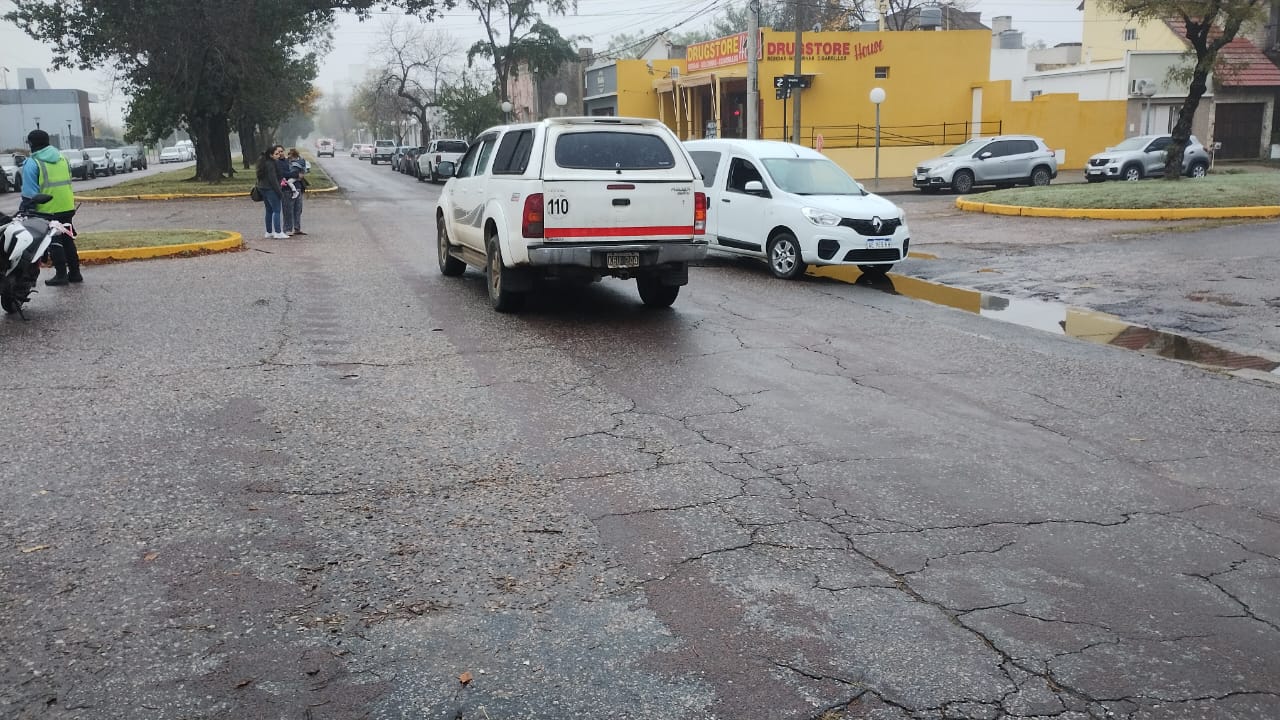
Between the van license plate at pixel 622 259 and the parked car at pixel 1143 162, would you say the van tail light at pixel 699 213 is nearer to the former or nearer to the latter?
the van license plate at pixel 622 259

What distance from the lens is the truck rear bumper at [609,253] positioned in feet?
32.9

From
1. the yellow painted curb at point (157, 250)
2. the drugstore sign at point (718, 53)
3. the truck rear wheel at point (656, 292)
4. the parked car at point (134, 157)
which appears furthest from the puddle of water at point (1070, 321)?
the parked car at point (134, 157)

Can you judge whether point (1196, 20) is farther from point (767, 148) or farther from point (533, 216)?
point (533, 216)

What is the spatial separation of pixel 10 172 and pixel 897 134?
3420 centimetres

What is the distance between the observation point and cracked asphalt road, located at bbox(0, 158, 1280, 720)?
3607mm

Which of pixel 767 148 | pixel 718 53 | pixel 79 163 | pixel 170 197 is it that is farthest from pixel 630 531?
pixel 79 163

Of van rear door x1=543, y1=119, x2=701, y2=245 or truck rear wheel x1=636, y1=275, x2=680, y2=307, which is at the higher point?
van rear door x1=543, y1=119, x2=701, y2=245

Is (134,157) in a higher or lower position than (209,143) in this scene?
higher

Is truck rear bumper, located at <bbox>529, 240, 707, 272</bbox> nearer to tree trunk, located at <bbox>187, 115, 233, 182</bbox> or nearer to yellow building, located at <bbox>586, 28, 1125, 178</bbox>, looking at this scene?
yellow building, located at <bbox>586, 28, 1125, 178</bbox>

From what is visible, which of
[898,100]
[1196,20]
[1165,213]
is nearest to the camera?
[1165,213]

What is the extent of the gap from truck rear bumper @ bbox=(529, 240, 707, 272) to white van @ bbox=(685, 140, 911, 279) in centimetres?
362

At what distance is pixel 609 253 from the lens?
1020 cm

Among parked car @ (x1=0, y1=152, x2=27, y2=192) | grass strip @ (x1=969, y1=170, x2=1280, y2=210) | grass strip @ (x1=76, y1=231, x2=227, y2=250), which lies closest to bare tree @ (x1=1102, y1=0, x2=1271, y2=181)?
grass strip @ (x1=969, y1=170, x2=1280, y2=210)

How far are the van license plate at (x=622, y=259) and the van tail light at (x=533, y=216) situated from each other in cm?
70
